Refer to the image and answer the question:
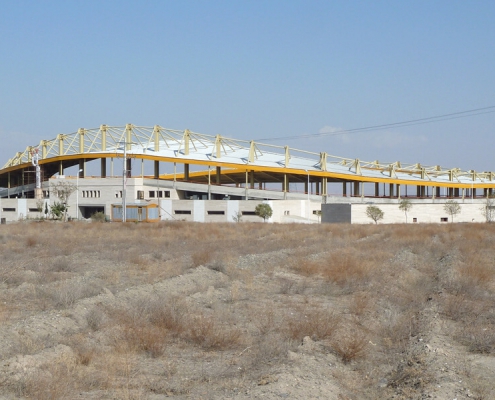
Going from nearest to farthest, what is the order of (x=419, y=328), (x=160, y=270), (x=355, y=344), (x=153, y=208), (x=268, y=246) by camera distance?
(x=355, y=344)
(x=419, y=328)
(x=160, y=270)
(x=268, y=246)
(x=153, y=208)

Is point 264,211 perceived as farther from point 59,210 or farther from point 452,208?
point 59,210

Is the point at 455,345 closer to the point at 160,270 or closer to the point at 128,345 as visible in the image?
the point at 128,345

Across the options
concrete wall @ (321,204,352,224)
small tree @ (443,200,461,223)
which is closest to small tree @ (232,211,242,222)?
concrete wall @ (321,204,352,224)

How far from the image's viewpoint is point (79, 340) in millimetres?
9117

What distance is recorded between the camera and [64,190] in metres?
71.2

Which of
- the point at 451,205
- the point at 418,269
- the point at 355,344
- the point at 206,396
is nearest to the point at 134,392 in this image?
the point at 206,396

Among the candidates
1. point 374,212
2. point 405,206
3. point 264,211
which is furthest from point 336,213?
point 405,206

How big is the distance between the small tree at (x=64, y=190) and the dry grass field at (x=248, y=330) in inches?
1953

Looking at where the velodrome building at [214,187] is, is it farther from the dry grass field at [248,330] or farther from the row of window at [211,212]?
the dry grass field at [248,330]

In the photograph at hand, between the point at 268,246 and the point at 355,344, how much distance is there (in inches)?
730

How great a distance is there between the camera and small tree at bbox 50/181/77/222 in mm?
67375

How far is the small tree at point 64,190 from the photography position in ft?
221

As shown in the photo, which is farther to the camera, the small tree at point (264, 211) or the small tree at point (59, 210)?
the small tree at point (59, 210)

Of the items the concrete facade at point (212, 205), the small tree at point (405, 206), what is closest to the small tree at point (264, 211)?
the concrete facade at point (212, 205)
